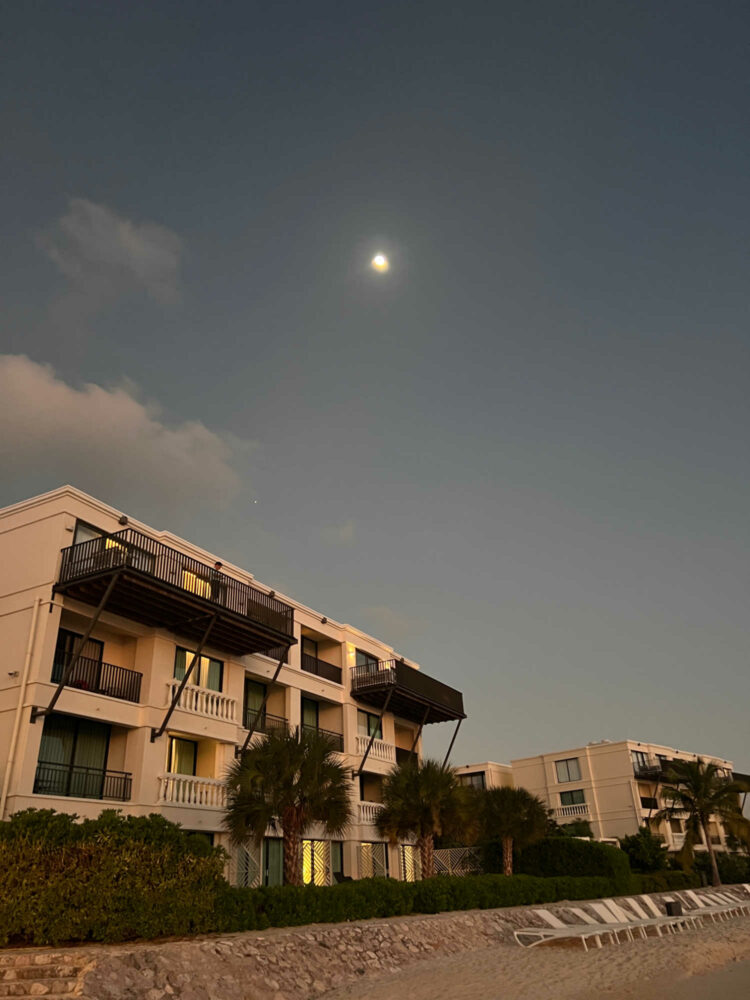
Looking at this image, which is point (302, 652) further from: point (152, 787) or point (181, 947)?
point (181, 947)

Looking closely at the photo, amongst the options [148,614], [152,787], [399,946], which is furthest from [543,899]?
[148,614]

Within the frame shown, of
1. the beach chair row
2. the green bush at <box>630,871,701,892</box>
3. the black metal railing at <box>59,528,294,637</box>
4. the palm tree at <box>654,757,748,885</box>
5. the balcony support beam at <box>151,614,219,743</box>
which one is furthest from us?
the palm tree at <box>654,757,748,885</box>


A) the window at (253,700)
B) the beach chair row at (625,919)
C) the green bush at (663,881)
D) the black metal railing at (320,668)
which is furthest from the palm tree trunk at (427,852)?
the green bush at (663,881)

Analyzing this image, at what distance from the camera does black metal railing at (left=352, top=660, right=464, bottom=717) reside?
105 ft

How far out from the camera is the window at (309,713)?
3094 centimetres

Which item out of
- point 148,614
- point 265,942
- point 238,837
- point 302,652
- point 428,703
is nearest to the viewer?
point 265,942

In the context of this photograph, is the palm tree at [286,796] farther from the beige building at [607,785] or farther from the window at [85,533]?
the beige building at [607,785]

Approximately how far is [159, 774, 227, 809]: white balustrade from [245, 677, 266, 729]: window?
3.72 meters

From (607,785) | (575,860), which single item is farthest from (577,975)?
(607,785)

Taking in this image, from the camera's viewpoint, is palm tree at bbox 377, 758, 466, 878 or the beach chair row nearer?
the beach chair row

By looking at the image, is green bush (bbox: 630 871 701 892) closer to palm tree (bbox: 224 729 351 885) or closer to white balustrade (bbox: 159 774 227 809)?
palm tree (bbox: 224 729 351 885)

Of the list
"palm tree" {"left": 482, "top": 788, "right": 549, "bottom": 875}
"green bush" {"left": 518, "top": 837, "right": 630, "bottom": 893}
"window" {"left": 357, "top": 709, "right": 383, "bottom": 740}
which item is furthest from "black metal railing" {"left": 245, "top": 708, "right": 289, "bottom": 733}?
"green bush" {"left": 518, "top": 837, "right": 630, "bottom": 893}

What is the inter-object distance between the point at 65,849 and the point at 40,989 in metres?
2.70

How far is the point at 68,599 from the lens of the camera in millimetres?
21094
